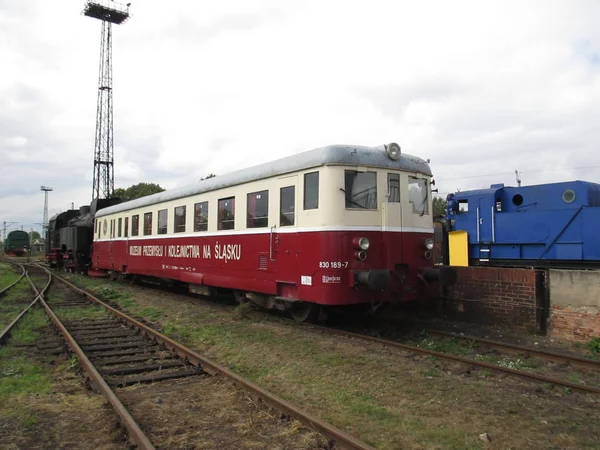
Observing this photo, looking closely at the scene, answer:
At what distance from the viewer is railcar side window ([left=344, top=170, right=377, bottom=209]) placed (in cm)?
744

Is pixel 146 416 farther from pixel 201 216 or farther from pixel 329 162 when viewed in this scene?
pixel 201 216

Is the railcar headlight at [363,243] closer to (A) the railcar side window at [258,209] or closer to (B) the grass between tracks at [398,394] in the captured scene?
(B) the grass between tracks at [398,394]

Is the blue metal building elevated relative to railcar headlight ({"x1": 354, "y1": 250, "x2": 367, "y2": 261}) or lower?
elevated

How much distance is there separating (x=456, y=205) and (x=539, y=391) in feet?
25.8

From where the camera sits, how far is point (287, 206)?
8133 mm

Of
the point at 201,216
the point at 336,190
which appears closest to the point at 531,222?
the point at 336,190

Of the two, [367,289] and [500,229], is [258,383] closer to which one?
[367,289]

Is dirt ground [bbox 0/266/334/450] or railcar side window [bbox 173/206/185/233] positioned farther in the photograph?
railcar side window [bbox 173/206/185/233]

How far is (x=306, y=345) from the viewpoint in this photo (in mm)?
6742

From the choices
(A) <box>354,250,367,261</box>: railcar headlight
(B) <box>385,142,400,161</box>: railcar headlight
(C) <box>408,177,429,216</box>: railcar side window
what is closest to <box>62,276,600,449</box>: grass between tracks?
(A) <box>354,250,367,261</box>: railcar headlight

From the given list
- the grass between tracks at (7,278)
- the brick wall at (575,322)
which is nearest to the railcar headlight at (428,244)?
the brick wall at (575,322)

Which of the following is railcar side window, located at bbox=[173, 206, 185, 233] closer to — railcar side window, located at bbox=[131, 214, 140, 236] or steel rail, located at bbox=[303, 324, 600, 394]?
railcar side window, located at bbox=[131, 214, 140, 236]

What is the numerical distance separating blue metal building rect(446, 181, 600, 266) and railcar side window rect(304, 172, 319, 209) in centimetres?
563

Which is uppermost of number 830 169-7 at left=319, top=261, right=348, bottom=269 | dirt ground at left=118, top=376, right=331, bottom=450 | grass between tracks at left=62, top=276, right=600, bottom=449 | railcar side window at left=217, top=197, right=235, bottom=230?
railcar side window at left=217, top=197, right=235, bottom=230
